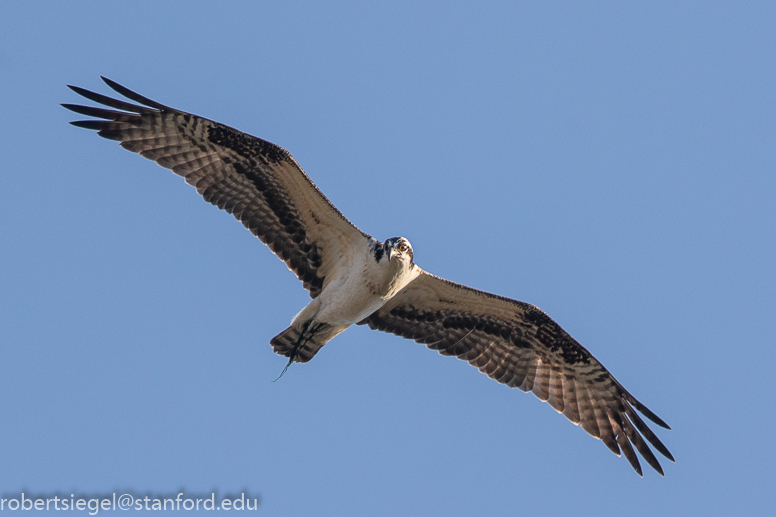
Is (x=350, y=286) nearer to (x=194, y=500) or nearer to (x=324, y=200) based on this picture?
(x=324, y=200)

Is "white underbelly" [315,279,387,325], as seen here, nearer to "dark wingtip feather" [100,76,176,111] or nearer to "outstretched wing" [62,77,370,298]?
"outstretched wing" [62,77,370,298]

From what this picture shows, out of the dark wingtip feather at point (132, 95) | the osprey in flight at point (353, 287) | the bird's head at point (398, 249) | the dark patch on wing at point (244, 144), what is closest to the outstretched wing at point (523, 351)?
the osprey in flight at point (353, 287)

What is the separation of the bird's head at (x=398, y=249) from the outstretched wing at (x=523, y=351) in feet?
4.94

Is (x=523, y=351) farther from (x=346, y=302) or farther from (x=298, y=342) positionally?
(x=298, y=342)

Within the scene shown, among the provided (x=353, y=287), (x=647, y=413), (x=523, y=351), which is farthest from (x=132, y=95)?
(x=647, y=413)

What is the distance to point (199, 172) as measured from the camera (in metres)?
12.9

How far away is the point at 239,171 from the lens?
12.9 meters

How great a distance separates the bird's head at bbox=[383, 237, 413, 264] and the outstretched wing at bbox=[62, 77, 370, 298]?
33.3 inches

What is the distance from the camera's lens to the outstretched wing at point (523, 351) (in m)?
13.6

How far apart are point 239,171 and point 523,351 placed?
5454 mm

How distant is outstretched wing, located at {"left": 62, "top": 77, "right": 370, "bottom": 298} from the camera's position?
12648 millimetres

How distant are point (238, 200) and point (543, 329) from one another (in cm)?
532

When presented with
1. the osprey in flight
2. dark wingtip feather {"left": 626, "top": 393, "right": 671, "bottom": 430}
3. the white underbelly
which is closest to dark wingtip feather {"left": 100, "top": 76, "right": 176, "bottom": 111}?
the osprey in flight

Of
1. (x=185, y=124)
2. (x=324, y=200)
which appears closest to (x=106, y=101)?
(x=185, y=124)
